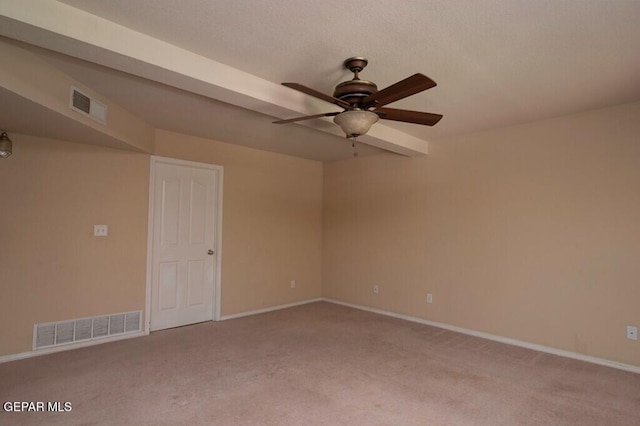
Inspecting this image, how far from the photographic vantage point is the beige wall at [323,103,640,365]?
3.19 metres

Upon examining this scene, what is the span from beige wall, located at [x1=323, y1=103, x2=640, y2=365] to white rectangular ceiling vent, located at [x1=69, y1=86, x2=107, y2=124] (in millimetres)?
3576

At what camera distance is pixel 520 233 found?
3.76m

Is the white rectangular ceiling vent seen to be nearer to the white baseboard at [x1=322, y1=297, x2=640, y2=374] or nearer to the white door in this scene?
the white door

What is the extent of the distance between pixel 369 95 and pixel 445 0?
27.8 inches

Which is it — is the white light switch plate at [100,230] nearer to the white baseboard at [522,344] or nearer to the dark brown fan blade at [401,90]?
the dark brown fan blade at [401,90]

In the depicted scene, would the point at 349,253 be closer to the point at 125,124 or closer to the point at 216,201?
the point at 216,201

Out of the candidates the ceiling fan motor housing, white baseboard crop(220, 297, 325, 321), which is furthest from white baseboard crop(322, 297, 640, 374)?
the ceiling fan motor housing

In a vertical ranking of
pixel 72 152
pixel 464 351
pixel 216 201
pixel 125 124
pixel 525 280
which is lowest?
pixel 464 351

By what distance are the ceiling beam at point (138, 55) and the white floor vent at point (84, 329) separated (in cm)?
270

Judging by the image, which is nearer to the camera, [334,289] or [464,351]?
[464,351]

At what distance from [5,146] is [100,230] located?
3.63 feet

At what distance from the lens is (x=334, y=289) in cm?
578

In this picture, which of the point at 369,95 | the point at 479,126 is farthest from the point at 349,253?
the point at 369,95

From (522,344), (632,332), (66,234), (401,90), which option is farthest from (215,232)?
(632,332)
